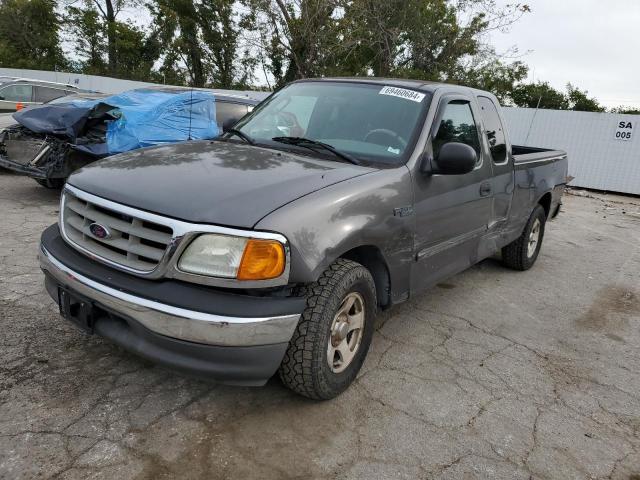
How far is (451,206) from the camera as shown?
358 centimetres

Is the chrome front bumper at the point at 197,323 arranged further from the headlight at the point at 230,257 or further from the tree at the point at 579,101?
the tree at the point at 579,101

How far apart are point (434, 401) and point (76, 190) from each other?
2348 mm

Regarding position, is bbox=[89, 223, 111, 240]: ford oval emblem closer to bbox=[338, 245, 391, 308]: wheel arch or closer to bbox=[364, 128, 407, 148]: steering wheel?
bbox=[338, 245, 391, 308]: wheel arch

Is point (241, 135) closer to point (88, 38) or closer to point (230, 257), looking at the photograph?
point (230, 257)

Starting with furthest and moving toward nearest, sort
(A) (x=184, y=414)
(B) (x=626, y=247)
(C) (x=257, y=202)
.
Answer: (B) (x=626, y=247)
(A) (x=184, y=414)
(C) (x=257, y=202)

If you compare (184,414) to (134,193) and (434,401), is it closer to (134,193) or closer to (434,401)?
(134,193)

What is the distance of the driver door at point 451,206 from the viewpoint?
10.9 ft

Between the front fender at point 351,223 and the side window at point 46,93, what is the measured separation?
38.6 feet

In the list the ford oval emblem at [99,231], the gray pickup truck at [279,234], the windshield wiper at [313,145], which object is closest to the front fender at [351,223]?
the gray pickup truck at [279,234]

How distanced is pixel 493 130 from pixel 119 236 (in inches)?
129

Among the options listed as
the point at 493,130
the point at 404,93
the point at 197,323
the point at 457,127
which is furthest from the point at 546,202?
the point at 197,323

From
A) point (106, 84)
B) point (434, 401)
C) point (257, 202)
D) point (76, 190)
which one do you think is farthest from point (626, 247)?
point (106, 84)

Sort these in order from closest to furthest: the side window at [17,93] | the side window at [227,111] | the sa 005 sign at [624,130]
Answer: the side window at [227,111]
the side window at [17,93]
the sa 005 sign at [624,130]

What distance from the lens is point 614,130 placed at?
43.9ft
